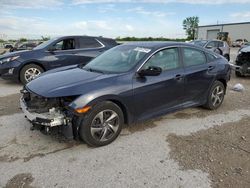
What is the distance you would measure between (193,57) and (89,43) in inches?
179

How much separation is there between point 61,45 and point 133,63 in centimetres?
474

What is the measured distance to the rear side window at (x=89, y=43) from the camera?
27.3ft

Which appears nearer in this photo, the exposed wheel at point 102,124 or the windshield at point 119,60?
the exposed wheel at point 102,124

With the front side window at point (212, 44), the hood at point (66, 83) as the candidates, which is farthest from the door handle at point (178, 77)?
the front side window at point (212, 44)

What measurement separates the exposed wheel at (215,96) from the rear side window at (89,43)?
15.1 ft

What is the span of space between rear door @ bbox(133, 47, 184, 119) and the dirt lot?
1.33 ft

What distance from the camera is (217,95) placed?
5355mm

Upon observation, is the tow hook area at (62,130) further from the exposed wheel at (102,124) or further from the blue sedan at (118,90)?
the exposed wheel at (102,124)

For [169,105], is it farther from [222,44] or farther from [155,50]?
[222,44]

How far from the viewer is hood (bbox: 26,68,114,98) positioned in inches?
134

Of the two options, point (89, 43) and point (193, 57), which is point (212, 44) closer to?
point (89, 43)

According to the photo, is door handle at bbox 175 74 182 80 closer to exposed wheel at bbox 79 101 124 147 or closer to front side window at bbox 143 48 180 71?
front side window at bbox 143 48 180 71

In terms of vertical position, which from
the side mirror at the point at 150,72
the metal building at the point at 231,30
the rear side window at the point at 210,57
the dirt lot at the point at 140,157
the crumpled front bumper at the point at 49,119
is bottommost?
the dirt lot at the point at 140,157

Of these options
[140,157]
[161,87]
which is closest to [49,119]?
[140,157]
